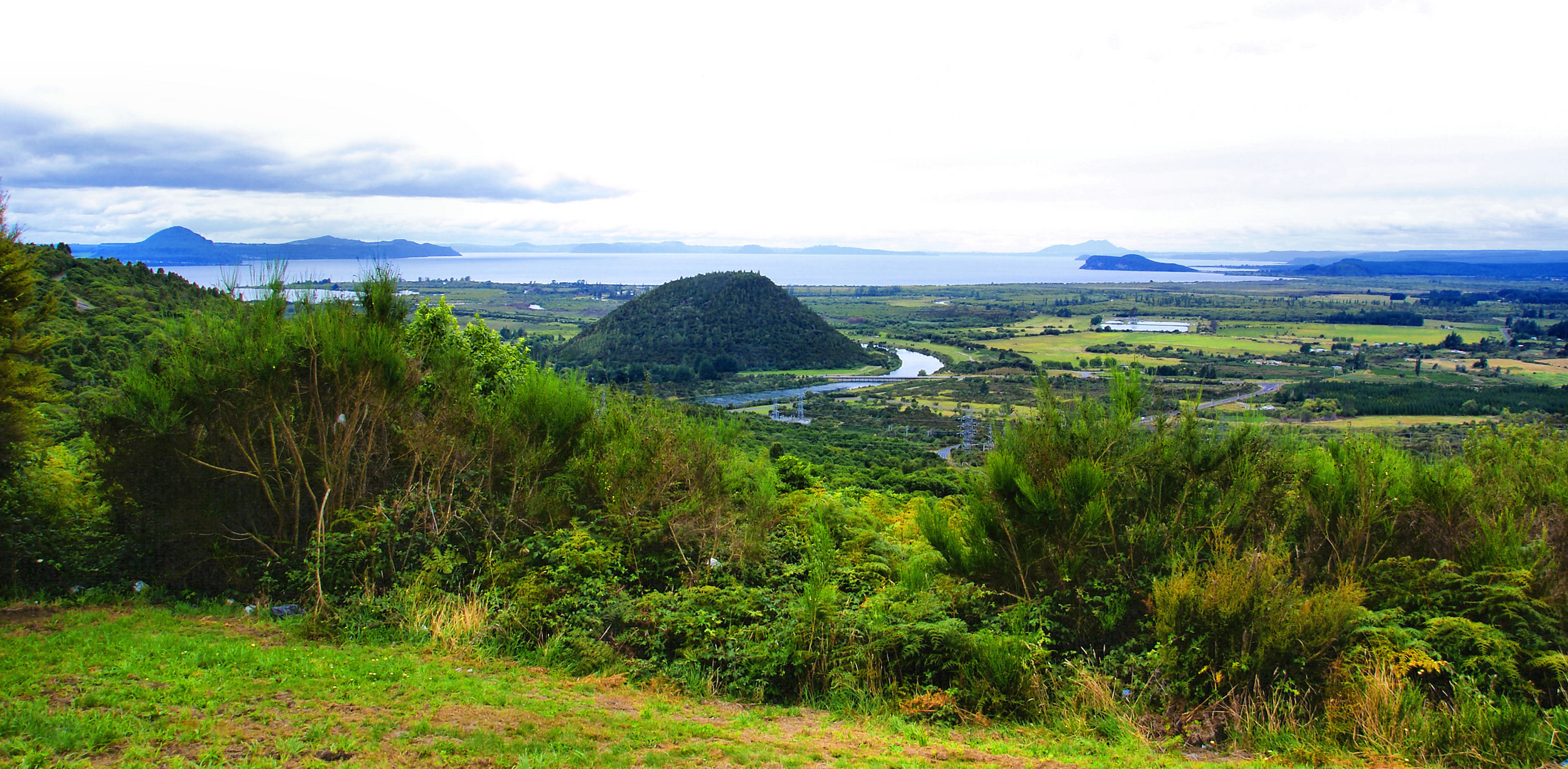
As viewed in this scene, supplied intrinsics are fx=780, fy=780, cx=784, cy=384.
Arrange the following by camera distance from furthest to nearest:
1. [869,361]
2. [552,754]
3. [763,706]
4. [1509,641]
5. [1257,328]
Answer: [1257,328], [869,361], [763,706], [1509,641], [552,754]

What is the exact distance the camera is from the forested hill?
249 feet

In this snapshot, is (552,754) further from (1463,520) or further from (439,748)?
(1463,520)

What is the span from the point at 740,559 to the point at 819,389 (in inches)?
2285

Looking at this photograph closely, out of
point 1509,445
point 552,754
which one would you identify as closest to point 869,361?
point 1509,445

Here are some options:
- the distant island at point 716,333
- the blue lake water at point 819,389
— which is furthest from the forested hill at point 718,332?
the blue lake water at point 819,389

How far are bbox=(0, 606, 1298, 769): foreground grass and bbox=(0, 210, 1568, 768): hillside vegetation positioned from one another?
66 mm

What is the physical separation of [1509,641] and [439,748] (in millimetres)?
8400

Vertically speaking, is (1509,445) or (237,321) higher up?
(237,321)

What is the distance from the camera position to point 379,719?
18.5 feet

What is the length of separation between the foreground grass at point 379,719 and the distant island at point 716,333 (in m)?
65.0

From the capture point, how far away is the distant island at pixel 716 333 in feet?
247

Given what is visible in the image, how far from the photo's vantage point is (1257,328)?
4139 inches

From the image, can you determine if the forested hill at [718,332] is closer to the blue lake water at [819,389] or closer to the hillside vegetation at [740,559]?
the blue lake water at [819,389]

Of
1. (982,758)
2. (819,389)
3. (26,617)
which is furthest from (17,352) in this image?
(819,389)
